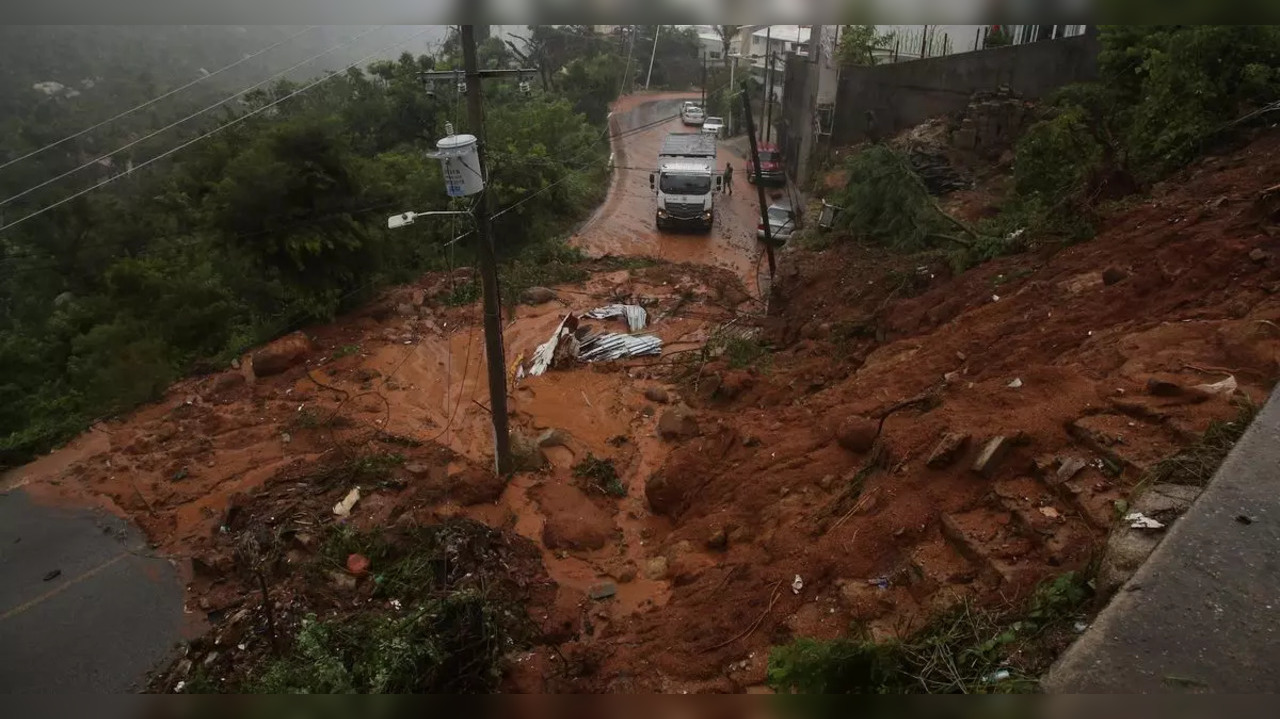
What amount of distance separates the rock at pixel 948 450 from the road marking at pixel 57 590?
8.90m

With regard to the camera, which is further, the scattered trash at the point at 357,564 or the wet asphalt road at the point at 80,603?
the scattered trash at the point at 357,564

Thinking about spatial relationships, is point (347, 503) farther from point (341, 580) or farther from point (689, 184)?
point (689, 184)

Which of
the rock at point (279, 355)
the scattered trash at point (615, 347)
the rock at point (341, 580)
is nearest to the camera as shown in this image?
the rock at point (341, 580)

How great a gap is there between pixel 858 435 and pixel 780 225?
1521cm

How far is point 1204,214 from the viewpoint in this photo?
27.3 ft

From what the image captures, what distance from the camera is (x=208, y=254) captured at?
571 inches

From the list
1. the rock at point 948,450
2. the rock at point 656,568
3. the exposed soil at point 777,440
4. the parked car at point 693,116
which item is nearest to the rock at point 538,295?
the exposed soil at point 777,440

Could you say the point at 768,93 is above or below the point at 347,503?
above

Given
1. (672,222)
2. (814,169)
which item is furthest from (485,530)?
(814,169)

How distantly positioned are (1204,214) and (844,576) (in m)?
6.57

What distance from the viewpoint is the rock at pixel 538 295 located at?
16812mm

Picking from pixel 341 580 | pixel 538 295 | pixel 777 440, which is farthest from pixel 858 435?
pixel 538 295

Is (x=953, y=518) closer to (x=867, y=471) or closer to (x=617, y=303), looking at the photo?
(x=867, y=471)

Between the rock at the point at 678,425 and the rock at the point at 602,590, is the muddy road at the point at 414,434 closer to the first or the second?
the rock at the point at 602,590
